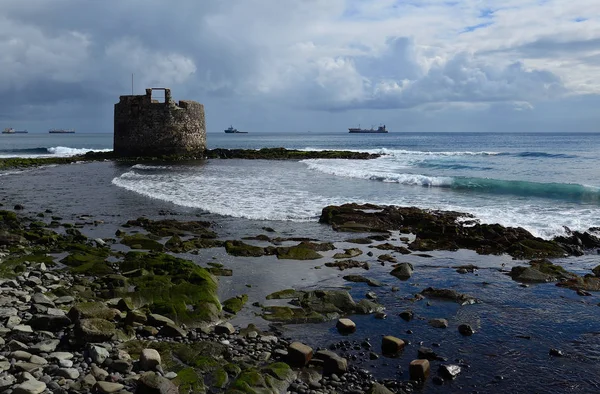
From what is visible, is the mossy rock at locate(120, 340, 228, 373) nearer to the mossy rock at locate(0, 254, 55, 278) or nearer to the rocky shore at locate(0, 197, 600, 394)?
the rocky shore at locate(0, 197, 600, 394)

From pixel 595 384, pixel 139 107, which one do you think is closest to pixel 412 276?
pixel 595 384

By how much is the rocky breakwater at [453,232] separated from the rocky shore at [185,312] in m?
0.05

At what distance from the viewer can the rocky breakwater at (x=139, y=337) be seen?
544 cm

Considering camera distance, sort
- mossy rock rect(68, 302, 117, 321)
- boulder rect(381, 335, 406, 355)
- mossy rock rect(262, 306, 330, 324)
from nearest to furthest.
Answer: boulder rect(381, 335, 406, 355) < mossy rock rect(68, 302, 117, 321) < mossy rock rect(262, 306, 330, 324)

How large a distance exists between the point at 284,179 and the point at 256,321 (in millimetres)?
19285

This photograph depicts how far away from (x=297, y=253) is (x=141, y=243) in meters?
3.69

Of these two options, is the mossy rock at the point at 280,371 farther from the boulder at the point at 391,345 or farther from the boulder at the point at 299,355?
the boulder at the point at 391,345

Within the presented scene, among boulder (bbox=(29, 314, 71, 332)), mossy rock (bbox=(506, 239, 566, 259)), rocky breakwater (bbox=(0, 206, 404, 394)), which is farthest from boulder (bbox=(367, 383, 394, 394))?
mossy rock (bbox=(506, 239, 566, 259))

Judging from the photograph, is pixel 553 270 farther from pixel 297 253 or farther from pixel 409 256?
pixel 297 253

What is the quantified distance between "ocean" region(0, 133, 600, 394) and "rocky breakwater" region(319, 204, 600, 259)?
0.48 meters

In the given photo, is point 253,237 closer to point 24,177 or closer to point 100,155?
point 24,177

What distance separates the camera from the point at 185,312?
7.59 metres

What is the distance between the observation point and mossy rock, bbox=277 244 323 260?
1116 centimetres

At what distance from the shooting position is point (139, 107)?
131 feet
